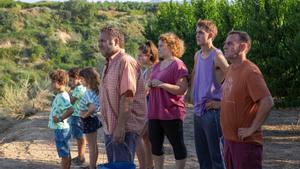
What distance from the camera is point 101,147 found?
30.9ft

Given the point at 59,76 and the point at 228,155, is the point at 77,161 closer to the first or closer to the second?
the point at 59,76

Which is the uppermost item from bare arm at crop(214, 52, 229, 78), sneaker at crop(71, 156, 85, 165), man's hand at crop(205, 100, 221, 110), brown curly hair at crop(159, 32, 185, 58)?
brown curly hair at crop(159, 32, 185, 58)

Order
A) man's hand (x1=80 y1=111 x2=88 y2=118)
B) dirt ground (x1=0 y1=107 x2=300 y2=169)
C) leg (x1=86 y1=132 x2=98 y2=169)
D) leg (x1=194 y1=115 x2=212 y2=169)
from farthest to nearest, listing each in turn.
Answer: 1. dirt ground (x1=0 y1=107 x2=300 y2=169)
2. leg (x1=86 y1=132 x2=98 y2=169)
3. man's hand (x1=80 y1=111 x2=88 y2=118)
4. leg (x1=194 y1=115 x2=212 y2=169)

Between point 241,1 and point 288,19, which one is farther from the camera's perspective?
point 241,1

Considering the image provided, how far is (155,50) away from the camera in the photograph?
6.50m

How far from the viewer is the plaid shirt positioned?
4.58m

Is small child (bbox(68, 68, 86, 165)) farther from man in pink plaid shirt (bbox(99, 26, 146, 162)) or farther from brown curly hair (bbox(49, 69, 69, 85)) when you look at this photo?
man in pink plaid shirt (bbox(99, 26, 146, 162))

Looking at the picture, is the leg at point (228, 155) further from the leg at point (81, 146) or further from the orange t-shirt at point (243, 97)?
the leg at point (81, 146)

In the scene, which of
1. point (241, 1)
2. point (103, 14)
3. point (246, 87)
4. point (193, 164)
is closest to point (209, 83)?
point (246, 87)

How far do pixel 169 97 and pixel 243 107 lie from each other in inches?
60.6

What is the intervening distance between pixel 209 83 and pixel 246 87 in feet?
3.03

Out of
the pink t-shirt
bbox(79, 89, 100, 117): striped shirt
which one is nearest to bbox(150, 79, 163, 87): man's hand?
the pink t-shirt

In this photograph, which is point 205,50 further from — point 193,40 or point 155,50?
point 193,40

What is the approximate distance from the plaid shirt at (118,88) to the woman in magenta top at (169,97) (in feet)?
2.92
